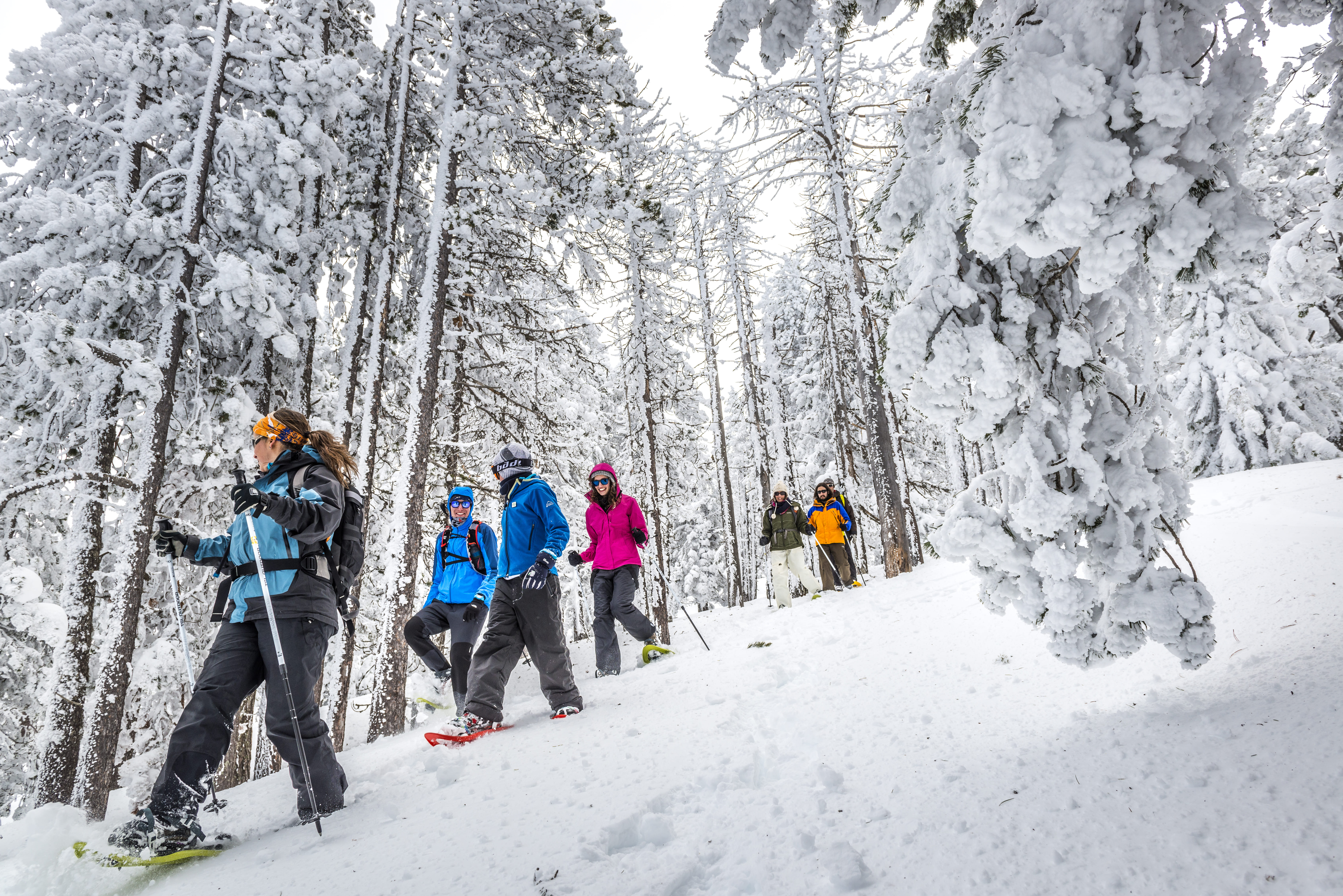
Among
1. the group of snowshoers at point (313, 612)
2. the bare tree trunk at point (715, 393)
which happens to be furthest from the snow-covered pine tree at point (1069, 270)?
the bare tree trunk at point (715, 393)

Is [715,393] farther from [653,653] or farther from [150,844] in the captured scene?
[150,844]

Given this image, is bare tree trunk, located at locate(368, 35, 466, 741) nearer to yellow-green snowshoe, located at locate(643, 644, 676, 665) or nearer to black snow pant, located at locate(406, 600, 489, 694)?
black snow pant, located at locate(406, 600, 489, 694)

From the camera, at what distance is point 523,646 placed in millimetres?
5039

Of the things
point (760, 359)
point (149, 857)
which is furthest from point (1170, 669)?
point (760, 359)

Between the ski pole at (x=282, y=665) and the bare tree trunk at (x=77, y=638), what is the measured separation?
446 centimetres

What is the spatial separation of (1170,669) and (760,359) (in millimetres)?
19290

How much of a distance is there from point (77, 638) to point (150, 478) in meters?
1.87

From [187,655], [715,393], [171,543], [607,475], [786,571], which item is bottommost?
[786,571]

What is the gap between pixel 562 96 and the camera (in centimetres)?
925

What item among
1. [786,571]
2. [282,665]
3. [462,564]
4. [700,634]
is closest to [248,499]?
[282,665]

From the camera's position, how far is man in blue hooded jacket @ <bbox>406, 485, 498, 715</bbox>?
243 inches

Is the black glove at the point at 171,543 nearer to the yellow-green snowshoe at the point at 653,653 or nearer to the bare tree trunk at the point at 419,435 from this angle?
the bare tree trunk at the point at 419,435

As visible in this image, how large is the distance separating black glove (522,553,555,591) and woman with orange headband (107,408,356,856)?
1.45 meters

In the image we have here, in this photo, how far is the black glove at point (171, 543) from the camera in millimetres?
3439
